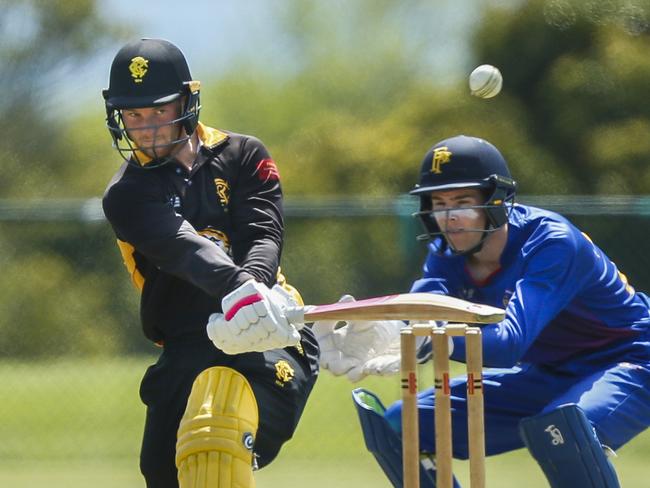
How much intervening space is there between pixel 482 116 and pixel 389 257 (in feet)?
29.8

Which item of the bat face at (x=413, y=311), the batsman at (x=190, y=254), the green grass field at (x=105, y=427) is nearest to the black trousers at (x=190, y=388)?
the batsman at (x=190, y=254)

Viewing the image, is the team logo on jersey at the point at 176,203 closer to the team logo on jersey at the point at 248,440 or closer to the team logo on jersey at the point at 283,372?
the team logo on jersey at the point at 283,372

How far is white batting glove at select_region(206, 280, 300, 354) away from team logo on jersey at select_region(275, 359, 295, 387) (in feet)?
1.03

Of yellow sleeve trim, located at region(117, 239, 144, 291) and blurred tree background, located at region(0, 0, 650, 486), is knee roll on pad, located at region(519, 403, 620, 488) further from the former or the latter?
blurred tree background, located at region(0, 0, 650, 486)

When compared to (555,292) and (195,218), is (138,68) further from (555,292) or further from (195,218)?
(555,292)

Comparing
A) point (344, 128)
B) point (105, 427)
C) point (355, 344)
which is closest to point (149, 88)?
point (355, 344)

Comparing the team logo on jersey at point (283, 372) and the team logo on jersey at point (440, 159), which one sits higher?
the team logo on jersey at point (440, 159)

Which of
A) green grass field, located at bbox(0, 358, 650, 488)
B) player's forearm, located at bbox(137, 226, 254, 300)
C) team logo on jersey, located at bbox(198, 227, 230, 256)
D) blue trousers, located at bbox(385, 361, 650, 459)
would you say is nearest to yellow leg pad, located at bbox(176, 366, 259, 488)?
player's forearm, located at bbox(137, 226, 254, 300)

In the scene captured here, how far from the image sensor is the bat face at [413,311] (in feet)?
11.9

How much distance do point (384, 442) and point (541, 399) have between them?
59 cm

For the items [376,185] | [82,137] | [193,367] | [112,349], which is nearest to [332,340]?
[193,367]

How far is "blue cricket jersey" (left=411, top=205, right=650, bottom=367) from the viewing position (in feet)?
13.9

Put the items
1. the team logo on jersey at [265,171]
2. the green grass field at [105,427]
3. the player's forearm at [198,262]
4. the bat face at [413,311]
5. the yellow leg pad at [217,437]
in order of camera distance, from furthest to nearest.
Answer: the green grass field at [105,427] < the team logo on jersey at [265,171] < the player's forearm at [198,262] < the yellow leg pad at [217,437] < the bat face at [413,311]

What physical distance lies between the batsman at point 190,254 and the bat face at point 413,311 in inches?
5.7
